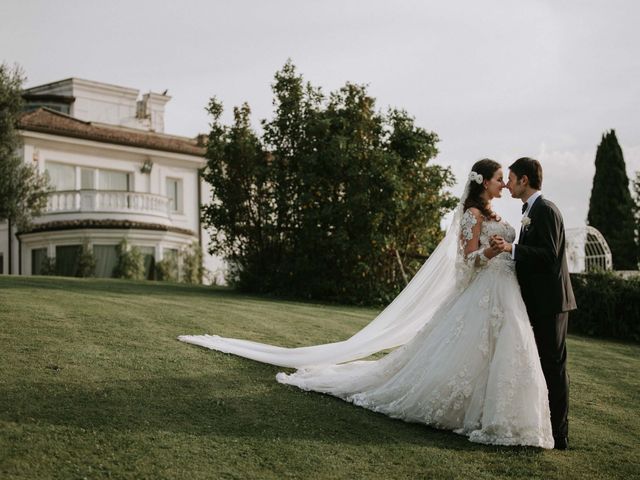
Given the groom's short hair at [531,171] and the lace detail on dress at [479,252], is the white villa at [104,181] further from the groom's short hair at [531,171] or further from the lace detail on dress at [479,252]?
the groom's short hair at [531,171]

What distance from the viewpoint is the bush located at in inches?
666

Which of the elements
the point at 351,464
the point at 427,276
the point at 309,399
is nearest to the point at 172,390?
the point at 309,399

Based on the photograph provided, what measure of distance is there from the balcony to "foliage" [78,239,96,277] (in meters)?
1.83

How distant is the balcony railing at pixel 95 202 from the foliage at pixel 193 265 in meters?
2.56

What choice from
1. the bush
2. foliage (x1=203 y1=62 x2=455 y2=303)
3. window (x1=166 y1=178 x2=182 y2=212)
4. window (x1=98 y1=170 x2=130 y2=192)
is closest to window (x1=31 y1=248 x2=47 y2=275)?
window (x1=98 y1=170 x2=130 y2=192)

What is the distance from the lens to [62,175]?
3338 centimetres

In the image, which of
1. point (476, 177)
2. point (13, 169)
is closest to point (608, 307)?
point (476, 177)

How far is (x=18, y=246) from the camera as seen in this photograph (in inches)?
1195

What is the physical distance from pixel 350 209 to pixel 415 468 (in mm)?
13653

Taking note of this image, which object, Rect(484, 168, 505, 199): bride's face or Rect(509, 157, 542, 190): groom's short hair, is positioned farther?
Rect(484, 168, 505, 199): bride's face

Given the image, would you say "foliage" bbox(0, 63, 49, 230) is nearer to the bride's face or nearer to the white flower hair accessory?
the white flower hair accessory

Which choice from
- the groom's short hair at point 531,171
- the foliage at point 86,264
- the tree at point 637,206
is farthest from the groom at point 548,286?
the tree at point 637,206

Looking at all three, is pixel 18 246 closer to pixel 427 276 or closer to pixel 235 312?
pixel 235 312

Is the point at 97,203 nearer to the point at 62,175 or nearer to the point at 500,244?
the point at 62,175
